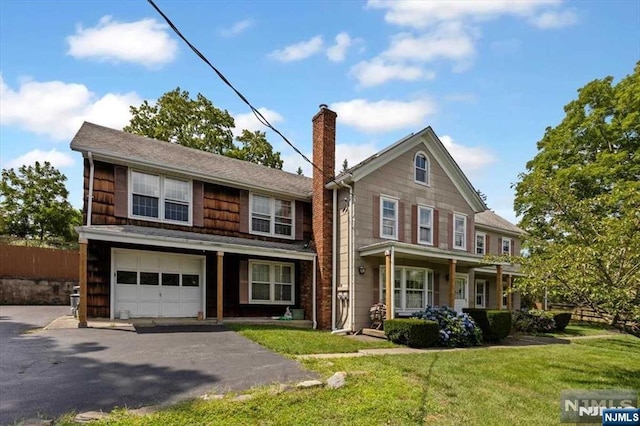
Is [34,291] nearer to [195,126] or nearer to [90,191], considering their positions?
[90,191]

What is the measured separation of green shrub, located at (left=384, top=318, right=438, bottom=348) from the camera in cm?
1155

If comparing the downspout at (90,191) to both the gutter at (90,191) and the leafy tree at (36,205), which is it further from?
the leafy tree at (36,205)

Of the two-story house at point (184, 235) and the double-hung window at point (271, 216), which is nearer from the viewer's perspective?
the two-story house at point (184, 235)

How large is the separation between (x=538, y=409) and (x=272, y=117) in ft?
22.9

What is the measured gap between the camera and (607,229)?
26.8 feet

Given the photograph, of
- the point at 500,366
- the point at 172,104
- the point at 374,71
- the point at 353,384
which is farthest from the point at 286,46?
the point at 172,104

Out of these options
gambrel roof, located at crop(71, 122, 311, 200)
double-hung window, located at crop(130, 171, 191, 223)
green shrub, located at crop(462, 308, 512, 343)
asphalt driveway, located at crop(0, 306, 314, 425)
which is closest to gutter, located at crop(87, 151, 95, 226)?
gambrel roof, located at crop(71, 122, 311, 200)

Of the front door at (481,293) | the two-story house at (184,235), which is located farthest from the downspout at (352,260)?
the front door at (481,293)

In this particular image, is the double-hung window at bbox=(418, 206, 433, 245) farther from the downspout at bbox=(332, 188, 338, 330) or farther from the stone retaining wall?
the stone retaining wall

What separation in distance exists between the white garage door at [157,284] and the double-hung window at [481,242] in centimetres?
1526

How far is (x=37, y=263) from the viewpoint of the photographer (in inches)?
772

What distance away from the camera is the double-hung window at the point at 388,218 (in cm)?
1537

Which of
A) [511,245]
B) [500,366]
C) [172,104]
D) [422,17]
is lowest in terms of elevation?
[500,366]

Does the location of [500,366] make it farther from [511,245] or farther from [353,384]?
[511,245]
